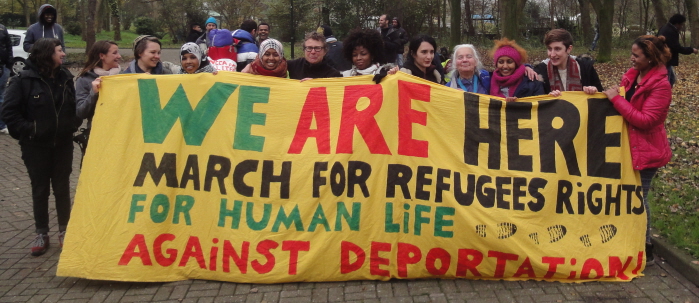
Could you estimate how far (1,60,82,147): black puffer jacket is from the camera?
484cm

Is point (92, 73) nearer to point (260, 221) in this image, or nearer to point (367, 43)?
point (260, 221)

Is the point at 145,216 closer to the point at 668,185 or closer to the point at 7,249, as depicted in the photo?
the point at 7,249

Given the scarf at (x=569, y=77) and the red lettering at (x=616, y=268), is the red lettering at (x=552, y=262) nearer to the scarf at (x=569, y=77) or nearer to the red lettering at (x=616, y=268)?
the red lettering at (x=616, y=268)

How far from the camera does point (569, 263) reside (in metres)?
4.48

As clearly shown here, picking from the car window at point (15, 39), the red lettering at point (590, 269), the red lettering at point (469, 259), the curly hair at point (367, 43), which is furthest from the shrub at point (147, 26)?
the red lettering at point (590, 269)

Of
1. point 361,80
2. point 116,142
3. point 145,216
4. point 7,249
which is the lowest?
point 7,249

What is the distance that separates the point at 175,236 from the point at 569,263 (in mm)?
2922

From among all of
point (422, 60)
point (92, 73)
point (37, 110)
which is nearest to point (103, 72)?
point (92, 73)

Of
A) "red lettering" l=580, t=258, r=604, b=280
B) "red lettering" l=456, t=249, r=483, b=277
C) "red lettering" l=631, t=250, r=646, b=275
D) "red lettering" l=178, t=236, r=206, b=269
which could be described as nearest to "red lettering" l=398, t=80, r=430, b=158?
"red lettering" l=456, t=249, r=483, b=277

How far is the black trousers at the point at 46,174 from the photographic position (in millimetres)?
5023

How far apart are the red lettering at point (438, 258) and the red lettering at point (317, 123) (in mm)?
1079

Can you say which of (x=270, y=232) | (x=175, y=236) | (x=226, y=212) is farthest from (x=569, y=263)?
(x=175, y=236)

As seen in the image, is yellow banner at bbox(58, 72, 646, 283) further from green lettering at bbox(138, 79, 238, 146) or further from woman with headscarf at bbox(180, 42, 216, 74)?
woman with headscarf at bbox(180, 42, 216, 74)

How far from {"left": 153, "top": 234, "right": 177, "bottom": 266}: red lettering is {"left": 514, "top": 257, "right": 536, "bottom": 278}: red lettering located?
8.35 feet
